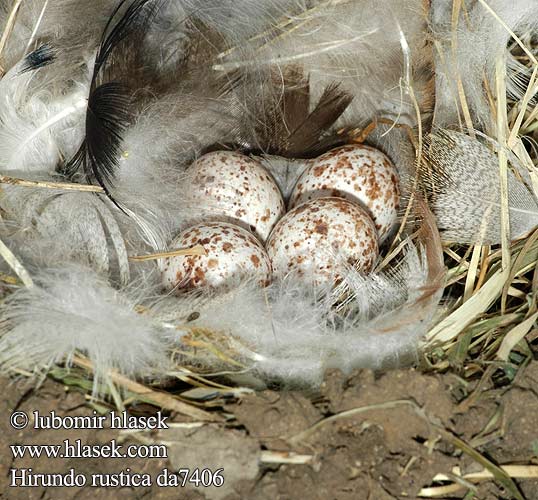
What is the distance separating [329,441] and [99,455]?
0.49m

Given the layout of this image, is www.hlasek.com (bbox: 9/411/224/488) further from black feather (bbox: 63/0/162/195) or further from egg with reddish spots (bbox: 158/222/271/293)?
black feather (bbox: 63/0/162/195)

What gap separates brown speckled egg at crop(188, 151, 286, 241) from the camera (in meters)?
1.97

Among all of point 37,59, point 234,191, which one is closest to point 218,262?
point 234,191

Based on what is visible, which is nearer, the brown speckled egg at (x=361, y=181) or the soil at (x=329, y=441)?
the soil at (x=329, y=441)

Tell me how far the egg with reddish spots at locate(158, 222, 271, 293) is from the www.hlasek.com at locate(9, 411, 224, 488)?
1.49 ft

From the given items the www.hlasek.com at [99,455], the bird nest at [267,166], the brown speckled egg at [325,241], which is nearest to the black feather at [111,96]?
the bird nest at [267,166]

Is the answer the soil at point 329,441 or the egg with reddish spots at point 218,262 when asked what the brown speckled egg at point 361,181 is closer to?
the egg with reddish spots at point 218,262

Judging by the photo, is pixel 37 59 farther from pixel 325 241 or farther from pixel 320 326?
pixel 320 326

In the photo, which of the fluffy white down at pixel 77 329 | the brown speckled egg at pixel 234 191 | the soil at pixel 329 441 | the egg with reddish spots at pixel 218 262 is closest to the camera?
the soil at pixel 329 441

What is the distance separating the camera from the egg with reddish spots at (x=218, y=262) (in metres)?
1.82

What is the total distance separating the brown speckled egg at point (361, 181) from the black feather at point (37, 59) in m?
0.85

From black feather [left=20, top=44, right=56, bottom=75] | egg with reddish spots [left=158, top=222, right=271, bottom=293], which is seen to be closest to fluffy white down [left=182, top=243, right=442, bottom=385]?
egg with reddish spots [left=158, top=222, right=271, bottom=293]

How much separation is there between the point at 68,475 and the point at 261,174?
1.00 meters

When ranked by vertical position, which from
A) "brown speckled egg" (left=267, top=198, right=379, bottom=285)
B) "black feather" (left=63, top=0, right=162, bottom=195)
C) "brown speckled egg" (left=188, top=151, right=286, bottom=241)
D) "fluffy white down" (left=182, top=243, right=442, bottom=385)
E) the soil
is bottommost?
the soil
